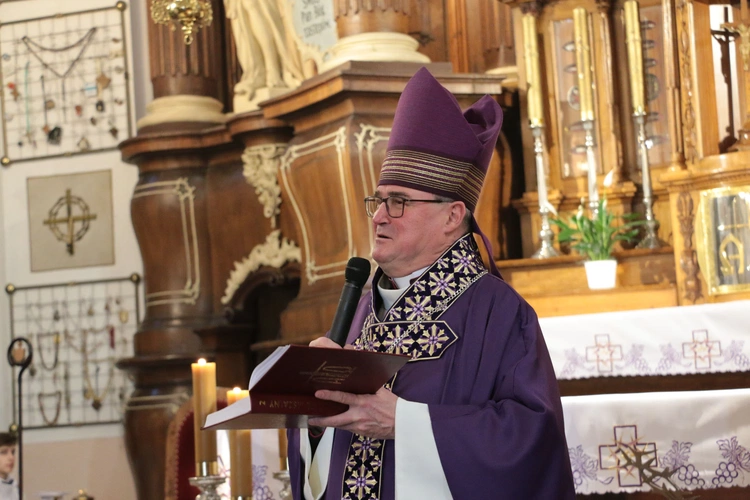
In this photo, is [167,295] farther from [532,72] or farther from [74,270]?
[532,72]

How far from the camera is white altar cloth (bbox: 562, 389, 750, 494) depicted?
3750 mm

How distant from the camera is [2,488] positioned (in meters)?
5.55

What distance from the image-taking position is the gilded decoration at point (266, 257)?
700cm

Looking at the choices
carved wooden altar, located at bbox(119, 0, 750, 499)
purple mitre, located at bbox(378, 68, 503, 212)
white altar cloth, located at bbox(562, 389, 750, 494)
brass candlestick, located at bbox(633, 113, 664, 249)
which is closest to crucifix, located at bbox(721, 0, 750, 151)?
carved wooden altar, located at bbox(119, 0, 750, 499)

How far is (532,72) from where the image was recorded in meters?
6.17

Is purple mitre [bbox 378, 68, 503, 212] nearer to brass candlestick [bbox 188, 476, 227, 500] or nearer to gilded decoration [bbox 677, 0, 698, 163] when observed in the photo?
brass candlestick [bbox 188, 476, 227, 500]

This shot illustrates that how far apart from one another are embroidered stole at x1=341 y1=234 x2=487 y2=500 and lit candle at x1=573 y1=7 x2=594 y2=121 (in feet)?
10.8

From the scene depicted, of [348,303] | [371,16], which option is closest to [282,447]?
[348,303]

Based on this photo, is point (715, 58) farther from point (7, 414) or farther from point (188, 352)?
point (7, 414)

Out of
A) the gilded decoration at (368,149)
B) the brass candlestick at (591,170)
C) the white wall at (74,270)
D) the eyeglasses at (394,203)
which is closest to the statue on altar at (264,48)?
the white wall at (74,270)

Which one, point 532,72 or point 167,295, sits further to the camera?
point 167,295

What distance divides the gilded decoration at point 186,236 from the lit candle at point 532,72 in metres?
2.30

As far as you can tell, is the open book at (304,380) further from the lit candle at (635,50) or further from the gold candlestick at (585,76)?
the lit candle at (635,50)

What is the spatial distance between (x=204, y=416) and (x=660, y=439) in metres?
1.48
